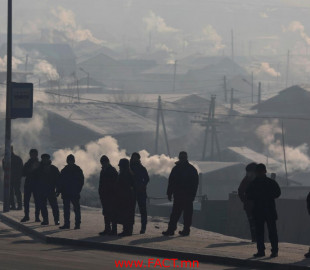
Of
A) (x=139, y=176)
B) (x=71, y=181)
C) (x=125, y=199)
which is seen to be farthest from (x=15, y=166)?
(x=125, y=199)

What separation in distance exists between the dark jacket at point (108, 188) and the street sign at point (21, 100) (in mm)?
7034

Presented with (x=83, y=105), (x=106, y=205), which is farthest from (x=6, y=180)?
(x=83, y=105)

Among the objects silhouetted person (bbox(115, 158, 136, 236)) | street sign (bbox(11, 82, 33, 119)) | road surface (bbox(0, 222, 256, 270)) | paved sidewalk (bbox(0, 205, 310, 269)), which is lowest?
road surface (bbox(0, 222, 256, 270))

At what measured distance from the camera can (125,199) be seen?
65.3ft

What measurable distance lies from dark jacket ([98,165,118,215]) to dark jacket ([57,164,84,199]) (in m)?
1.19

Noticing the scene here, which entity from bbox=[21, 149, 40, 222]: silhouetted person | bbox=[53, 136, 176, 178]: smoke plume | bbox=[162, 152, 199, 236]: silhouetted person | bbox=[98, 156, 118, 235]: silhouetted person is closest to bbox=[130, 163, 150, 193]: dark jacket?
bbox=[98, 156, 118, 235]: silhouetted person

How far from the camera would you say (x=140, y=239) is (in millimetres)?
18984

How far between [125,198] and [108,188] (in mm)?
387

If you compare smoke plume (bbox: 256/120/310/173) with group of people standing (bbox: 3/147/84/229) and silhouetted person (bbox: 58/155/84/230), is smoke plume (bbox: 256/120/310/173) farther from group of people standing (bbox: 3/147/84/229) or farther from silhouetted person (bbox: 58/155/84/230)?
silhouetted person (bbox: 58/155/84/230)

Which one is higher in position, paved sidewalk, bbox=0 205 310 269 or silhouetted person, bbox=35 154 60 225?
silhouetted person, bbox=35 154 60 225

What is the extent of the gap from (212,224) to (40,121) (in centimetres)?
7120

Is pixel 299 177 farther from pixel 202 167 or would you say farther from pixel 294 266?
pixel 294 266

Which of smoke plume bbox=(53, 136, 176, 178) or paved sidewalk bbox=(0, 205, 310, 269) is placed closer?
paved sidewalk bbox=(0, 205, 310, 269)

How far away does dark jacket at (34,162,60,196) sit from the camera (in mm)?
22312
